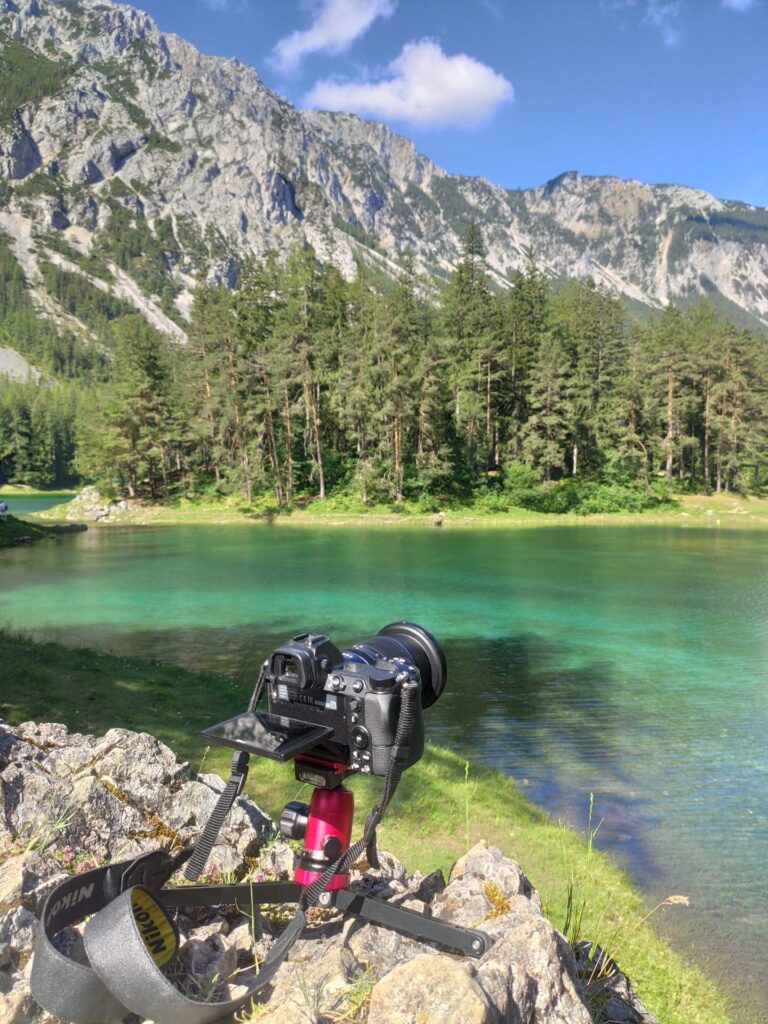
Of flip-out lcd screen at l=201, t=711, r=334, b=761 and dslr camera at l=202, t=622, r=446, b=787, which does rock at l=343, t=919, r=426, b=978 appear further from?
flip-out lcd screen at l=201, t=711, r=334, b=761

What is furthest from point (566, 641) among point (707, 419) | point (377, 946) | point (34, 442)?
point (34, 442)

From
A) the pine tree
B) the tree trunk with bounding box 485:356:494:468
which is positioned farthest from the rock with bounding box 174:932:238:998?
the tree trunk with bounding box 485:356:494:468

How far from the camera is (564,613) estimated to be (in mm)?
16906

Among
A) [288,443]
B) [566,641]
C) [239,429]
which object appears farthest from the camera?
[239,429]

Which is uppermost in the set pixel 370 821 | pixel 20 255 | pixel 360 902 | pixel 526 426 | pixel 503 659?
pixel 20 255

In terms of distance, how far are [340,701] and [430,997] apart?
35.4 inches

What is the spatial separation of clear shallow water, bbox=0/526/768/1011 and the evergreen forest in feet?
48.3

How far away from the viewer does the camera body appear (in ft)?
7.35

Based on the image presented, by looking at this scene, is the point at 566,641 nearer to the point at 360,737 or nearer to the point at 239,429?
the point at 360,737

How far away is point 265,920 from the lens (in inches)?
108

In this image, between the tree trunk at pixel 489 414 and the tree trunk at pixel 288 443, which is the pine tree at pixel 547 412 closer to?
the tree trunk at pixel 489 414

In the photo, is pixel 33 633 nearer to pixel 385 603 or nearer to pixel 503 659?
pixel 385 603

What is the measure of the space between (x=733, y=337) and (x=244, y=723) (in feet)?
200

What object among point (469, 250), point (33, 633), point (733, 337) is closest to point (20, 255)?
point (469, 250)
